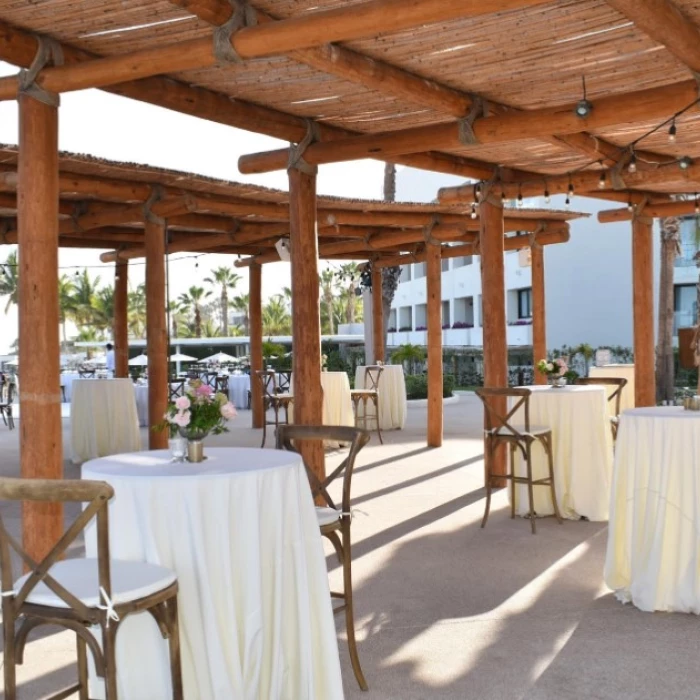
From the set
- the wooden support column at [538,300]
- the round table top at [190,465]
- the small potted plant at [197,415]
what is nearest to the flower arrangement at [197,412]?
the small potted plant at [197,415]

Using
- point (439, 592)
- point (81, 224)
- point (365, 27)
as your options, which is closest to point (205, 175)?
point (81, 224)

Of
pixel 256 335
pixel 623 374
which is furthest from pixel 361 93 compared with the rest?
pixel 256 335

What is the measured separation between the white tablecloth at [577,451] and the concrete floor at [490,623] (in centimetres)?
19

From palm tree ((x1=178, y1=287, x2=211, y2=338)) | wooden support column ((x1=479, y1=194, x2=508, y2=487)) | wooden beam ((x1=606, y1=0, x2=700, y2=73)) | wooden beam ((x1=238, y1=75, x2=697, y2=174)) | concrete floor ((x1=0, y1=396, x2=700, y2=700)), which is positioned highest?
palm tree ((x1=178, y1=287, x2=211, y2=338))

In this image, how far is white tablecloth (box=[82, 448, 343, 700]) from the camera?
3.12m

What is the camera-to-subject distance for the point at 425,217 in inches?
435

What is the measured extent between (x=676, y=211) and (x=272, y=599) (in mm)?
8461

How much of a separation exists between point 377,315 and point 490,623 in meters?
10.4

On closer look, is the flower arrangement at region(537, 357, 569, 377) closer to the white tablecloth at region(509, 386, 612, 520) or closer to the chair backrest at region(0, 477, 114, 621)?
the white tablecloth at region(509, 386, 612, 520)

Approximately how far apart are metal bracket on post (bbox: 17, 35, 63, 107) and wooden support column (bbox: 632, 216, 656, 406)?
726 centimetres

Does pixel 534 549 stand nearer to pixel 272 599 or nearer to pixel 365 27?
pixel 272 599

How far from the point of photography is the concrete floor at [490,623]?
3.55 meters

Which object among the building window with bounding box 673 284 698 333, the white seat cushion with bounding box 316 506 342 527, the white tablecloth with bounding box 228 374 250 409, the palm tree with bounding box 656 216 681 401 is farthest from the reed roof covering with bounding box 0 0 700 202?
the building window with bounding box 673 284 698 333

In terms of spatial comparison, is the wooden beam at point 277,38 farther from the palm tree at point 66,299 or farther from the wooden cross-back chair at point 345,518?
the palm tree at point 66,299
